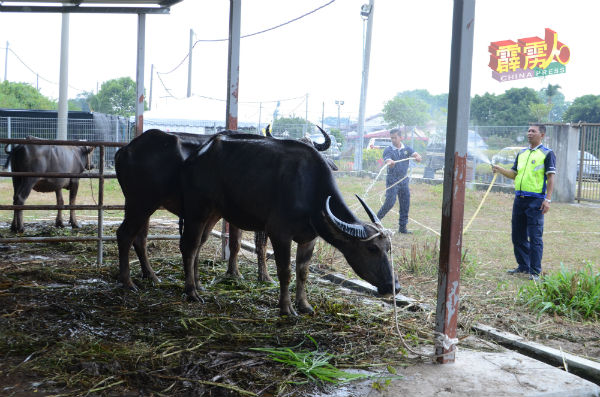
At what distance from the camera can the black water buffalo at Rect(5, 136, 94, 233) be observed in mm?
9070

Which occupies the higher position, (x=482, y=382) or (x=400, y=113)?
(x=400, y=113)

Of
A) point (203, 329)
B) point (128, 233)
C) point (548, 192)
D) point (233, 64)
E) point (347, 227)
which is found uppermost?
point (233, 64)

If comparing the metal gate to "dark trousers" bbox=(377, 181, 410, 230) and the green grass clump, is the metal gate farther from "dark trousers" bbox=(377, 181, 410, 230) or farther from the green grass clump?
the green grass clump

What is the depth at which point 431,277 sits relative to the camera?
6953 mm

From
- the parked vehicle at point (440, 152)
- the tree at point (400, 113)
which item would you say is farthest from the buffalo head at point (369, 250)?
the tree at point (400, 113)

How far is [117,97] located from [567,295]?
3503 centimetres

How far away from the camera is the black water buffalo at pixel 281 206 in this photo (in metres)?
4.84

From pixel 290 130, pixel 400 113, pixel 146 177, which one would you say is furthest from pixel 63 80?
pixel 400 113

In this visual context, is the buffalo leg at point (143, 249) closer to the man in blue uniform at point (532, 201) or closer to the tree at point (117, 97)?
the man in blue uniform at point (532, 201)

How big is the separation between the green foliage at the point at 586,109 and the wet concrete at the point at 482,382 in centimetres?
2491

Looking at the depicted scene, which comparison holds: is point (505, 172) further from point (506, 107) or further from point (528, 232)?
point (506, 107)

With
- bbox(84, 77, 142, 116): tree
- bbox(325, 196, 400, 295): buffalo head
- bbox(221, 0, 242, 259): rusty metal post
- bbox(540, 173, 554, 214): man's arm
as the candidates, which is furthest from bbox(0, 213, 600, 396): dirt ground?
bbox(84, 77, 142, 116): tree

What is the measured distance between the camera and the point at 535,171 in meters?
7.49

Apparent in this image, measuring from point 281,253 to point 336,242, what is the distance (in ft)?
1.65
